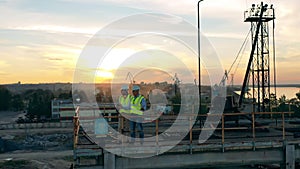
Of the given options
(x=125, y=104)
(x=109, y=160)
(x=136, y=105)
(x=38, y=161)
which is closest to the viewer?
(x=109, y=160)

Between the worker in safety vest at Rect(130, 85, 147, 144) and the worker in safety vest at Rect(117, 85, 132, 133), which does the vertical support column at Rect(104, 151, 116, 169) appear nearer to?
the worker in safety vest at Rect(130, 85, 147, 144)

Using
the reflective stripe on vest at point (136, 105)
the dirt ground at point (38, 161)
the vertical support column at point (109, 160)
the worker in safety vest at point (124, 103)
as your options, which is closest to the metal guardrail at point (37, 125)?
the dirt ground at point (38, 161)

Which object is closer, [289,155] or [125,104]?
[125,104]

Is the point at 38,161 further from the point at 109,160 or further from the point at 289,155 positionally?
the point at 289,155

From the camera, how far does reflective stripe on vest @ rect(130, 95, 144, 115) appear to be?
437 inches

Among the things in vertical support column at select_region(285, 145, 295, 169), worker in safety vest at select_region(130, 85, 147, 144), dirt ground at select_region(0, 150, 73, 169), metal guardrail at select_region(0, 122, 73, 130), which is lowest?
dirt ground at select_region(0, 150, 73, 169)

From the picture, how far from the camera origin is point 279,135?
13.6 metres

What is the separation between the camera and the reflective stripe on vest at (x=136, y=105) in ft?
36.4

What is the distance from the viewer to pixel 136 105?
1114 centimetres

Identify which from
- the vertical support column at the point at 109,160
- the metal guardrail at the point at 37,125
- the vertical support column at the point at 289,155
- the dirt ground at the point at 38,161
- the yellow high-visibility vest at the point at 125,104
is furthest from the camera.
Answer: the metal guardrail at the point at 37,125

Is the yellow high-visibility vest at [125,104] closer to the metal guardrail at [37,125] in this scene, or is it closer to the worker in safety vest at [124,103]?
the worker in safety vest at [124,103]

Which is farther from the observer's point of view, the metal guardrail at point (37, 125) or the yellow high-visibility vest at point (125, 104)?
the metal guardrail at point (37, 125)

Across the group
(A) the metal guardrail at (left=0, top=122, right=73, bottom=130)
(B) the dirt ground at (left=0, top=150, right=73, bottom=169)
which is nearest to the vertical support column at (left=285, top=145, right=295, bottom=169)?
(B) the dirt ground at (left=0, top=150, right=73, bottom=169)

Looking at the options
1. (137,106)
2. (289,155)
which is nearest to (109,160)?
(137,106)
